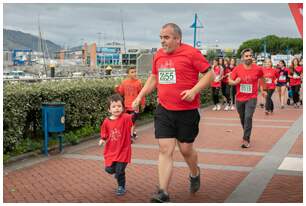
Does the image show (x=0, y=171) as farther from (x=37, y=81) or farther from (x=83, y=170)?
(x=37, y=81)

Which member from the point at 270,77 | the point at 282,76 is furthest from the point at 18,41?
the point at 270,77

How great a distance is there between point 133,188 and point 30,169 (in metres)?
1.91

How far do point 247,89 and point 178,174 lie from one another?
2.91m

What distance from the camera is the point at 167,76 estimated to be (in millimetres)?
5141

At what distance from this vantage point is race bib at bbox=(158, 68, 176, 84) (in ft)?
16.8

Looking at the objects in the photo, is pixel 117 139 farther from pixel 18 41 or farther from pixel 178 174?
pixel 18 41

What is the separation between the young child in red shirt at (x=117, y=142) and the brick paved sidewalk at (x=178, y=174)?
27 centimetres

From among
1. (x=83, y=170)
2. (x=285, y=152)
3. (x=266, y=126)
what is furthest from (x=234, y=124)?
(x=83, y=170)

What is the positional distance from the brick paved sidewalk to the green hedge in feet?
1.80

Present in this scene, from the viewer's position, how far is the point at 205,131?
11.3 metres

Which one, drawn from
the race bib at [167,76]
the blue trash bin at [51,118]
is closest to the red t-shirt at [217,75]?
the blue trash bin at [51,118]

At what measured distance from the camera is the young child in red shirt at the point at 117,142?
5555 millimetres

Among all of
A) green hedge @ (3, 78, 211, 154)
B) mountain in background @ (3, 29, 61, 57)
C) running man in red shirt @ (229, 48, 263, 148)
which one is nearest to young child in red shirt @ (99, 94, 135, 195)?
green hedge @ (3, 78, 211, 154)

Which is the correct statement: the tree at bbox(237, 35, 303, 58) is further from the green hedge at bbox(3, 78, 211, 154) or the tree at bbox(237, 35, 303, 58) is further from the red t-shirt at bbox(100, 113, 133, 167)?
the red t-shirt at bbox(100, 113, 133, 167)
